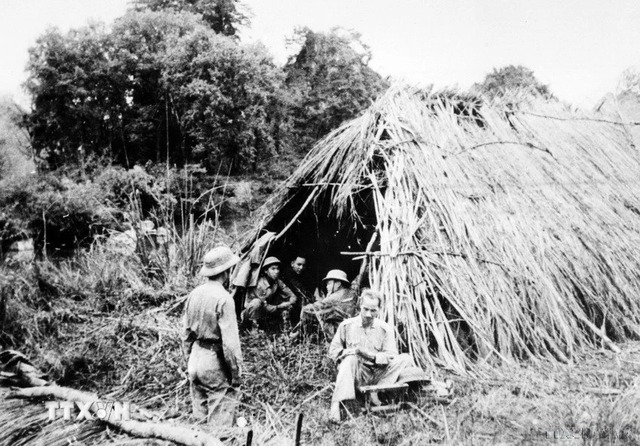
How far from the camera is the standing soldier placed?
3818 millimetres

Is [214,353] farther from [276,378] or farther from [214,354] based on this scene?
[276,378]

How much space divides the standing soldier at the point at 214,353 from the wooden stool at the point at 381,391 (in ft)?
3.61

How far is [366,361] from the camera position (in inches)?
171

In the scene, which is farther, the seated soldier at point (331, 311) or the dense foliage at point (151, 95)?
the dense foliage at point (151, 95)

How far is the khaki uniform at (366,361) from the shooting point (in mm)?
4109

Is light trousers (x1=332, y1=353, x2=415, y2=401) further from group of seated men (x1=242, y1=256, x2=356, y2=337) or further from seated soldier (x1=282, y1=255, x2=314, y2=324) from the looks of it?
seated soldier (x1=282, y1=255, x2=314, y2=324)

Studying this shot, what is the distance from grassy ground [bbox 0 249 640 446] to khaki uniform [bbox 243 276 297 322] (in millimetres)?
502

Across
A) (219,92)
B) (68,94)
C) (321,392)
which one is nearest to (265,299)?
(321,392)

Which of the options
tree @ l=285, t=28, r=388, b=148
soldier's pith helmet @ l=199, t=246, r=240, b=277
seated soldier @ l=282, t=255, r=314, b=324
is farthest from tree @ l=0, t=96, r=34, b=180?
soldier's pith helmet @ l=199, t=246, r=240, b=277

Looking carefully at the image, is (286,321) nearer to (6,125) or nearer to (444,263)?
(444,263)

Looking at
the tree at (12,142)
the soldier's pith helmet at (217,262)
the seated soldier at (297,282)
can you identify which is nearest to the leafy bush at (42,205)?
the tree at (12,142)

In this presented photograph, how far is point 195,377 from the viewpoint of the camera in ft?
12.8

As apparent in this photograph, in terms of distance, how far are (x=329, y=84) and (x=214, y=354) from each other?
20360 mm

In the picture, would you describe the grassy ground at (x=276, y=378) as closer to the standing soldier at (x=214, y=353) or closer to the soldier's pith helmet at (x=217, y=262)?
the standing soldier at (x=214, y=353)
